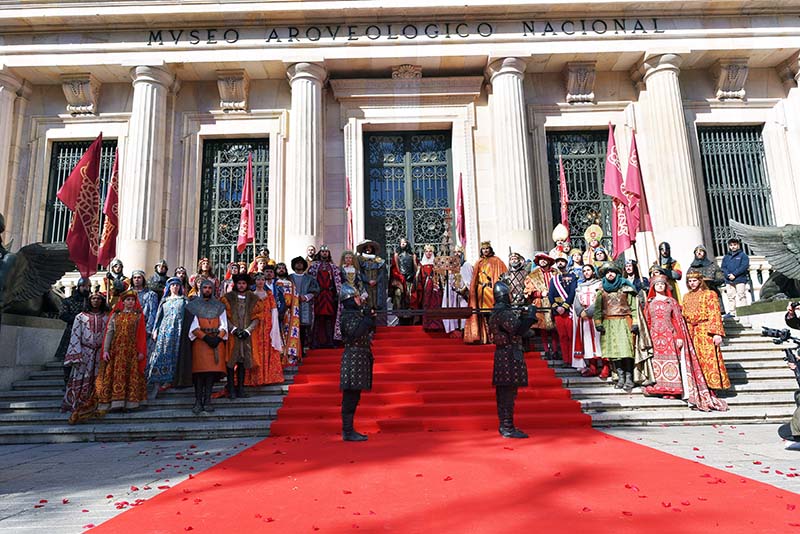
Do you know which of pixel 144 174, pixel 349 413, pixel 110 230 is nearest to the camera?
pixel 349 413

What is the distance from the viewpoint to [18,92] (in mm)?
14570

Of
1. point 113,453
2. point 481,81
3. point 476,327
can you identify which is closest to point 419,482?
point 113,453

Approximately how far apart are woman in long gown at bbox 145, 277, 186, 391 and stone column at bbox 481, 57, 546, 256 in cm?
773

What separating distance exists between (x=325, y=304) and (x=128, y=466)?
15.4 feet

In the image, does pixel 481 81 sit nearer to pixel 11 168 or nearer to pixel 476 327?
pixel 476 327

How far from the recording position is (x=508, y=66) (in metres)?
13.8

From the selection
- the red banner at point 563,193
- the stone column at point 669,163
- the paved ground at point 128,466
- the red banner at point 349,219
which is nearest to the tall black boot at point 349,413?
the paved ground at point 128,466

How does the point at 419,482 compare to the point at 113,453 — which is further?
the point at 113,453

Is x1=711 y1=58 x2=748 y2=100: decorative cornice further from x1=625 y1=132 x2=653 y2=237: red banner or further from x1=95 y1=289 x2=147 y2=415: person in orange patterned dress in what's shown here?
x1=95 y1=289 x2=147 y2=415: person in orange patterned dress

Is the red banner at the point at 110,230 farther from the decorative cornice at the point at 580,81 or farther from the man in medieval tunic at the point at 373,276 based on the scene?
the decorative cornice at the point at 580,81

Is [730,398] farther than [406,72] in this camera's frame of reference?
No

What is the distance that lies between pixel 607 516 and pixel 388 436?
3470 mm

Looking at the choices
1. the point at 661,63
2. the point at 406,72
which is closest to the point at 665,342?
the point at 661,63

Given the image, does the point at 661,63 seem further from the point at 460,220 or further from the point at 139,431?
the point at 139,431
